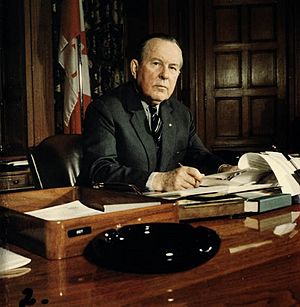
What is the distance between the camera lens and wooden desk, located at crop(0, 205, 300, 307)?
0.64 meters

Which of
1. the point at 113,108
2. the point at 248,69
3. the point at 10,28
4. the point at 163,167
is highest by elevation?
the point at 10,28

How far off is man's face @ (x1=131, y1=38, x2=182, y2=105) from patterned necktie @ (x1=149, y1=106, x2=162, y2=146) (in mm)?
42

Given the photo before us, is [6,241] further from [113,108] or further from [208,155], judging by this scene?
[208,155]

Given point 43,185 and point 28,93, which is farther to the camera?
point 28,93

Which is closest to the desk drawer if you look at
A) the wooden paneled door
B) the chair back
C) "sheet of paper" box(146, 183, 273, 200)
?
the chair back

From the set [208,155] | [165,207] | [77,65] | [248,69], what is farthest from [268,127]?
[165,207]

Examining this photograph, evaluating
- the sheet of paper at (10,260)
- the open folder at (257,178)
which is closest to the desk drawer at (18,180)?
the open folder at (257,178)

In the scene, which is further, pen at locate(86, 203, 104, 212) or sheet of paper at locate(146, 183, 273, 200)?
sheet of paper at locate(146, 183, 273, 200)

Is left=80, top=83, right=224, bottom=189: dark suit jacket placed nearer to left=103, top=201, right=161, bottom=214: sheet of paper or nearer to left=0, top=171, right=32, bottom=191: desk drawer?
left=103, top=201, right=161, bottom=214: sheet of paper

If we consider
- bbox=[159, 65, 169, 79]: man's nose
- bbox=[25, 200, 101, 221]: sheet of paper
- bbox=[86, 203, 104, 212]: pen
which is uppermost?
bbox=[159, 65, 169, 79]: man's nose

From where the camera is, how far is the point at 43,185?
6.10 ft

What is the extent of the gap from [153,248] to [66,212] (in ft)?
1.03

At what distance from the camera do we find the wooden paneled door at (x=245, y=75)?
4.77 metres

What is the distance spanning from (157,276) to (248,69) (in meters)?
4.33
